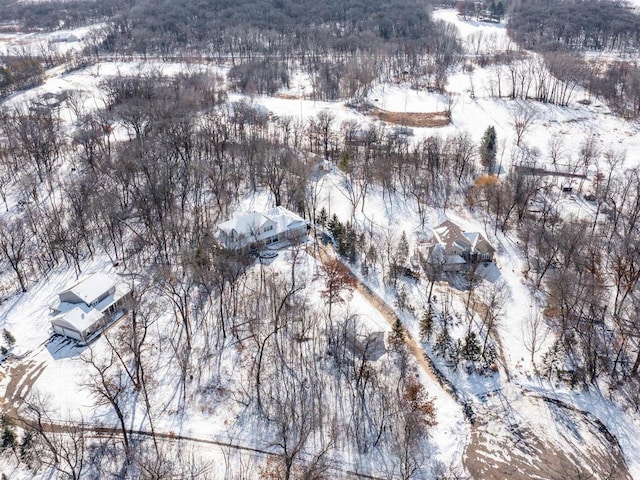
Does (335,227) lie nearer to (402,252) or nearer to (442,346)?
(402,252)

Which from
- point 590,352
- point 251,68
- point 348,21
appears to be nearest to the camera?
point 590,352

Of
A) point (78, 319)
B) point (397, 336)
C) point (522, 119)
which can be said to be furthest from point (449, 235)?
point (522, 119)

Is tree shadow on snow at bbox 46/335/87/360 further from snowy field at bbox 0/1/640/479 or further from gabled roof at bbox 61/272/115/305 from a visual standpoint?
gabled roof at bbox 61/272/115/305

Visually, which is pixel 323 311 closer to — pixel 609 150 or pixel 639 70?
pixel 609 150

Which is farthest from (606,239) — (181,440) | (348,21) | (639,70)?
(348,21)

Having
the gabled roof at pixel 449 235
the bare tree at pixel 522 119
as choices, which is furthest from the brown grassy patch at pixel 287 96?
the gabled roof at pixel 449 235

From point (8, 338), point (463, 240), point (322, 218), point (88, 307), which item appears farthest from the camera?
point (322, 218)

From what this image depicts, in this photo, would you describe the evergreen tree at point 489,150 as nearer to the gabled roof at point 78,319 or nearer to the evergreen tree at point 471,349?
the evergreen tree at point 471,349
